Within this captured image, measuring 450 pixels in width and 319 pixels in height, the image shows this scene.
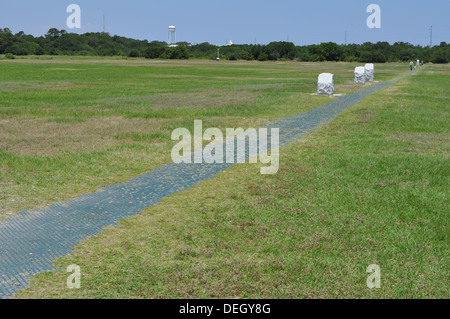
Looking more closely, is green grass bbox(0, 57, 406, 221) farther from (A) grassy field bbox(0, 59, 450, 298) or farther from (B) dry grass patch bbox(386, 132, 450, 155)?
(B) dry grass patch bbox(386, 132, 450, 155)

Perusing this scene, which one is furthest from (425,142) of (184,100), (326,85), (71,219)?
(326,85)

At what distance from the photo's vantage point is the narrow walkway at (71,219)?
5.87 m

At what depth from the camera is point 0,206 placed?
27.1 ft

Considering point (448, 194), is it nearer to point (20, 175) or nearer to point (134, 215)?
point (134, 215)

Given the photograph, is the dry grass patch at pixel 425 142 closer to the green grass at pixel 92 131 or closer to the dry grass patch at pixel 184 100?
the green grass at pixel 92 131

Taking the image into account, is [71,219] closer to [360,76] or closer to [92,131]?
[92,131]

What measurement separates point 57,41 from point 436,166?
209m

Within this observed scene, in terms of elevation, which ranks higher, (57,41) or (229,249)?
(57,41)

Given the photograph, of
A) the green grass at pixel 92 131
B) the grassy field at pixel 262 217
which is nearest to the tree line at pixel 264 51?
the green grass at pixel 92 131

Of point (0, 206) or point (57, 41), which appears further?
point (57, 41)

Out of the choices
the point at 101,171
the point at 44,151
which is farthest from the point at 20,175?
the point at 44,151

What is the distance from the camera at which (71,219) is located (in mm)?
7594

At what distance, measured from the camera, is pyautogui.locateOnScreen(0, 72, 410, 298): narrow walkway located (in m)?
5.87

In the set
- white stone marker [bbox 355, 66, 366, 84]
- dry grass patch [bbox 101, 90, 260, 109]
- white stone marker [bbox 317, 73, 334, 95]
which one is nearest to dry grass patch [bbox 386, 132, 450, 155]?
dry grass patch [bbox 101, 90, 260, 109]
